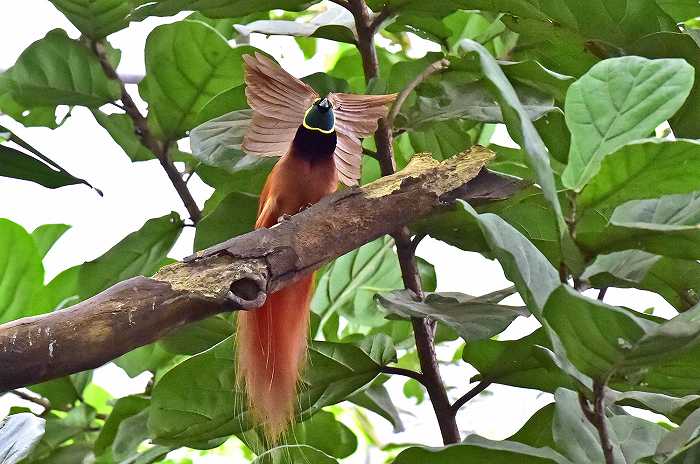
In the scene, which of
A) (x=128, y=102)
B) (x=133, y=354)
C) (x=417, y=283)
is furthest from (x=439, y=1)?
(x=133, y=354)

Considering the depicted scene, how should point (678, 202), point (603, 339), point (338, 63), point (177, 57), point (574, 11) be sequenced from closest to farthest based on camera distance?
point (603, 339)
point (678, 202)
point (574, 11)
point (177, 57)
point (338, 63)

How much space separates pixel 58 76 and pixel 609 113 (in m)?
0.62

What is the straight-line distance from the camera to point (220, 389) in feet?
2.48

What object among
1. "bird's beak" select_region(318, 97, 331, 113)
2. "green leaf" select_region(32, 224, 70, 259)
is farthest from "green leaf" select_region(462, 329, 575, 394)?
"green leaf" select_region(32, 224, 70, 259)

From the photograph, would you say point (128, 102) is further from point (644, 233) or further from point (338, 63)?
point (644, 233)

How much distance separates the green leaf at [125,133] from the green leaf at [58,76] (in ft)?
0.13

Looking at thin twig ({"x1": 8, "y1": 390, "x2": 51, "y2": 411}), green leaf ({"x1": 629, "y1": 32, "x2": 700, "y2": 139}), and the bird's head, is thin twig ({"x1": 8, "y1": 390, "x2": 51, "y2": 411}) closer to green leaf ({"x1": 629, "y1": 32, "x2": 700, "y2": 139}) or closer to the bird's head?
the bird's head

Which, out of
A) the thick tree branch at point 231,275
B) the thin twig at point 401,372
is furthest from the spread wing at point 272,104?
the thin twig at point 401,372

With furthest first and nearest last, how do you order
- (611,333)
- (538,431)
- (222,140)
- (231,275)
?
(222,140) → (538,431) → (231,275) → (611,333)

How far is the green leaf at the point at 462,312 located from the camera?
0.67 meters

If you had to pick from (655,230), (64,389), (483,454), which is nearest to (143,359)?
(64,389)

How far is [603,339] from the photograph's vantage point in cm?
50

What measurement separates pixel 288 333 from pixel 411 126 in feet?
0.73

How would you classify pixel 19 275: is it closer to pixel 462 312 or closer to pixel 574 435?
pixel 462 312
